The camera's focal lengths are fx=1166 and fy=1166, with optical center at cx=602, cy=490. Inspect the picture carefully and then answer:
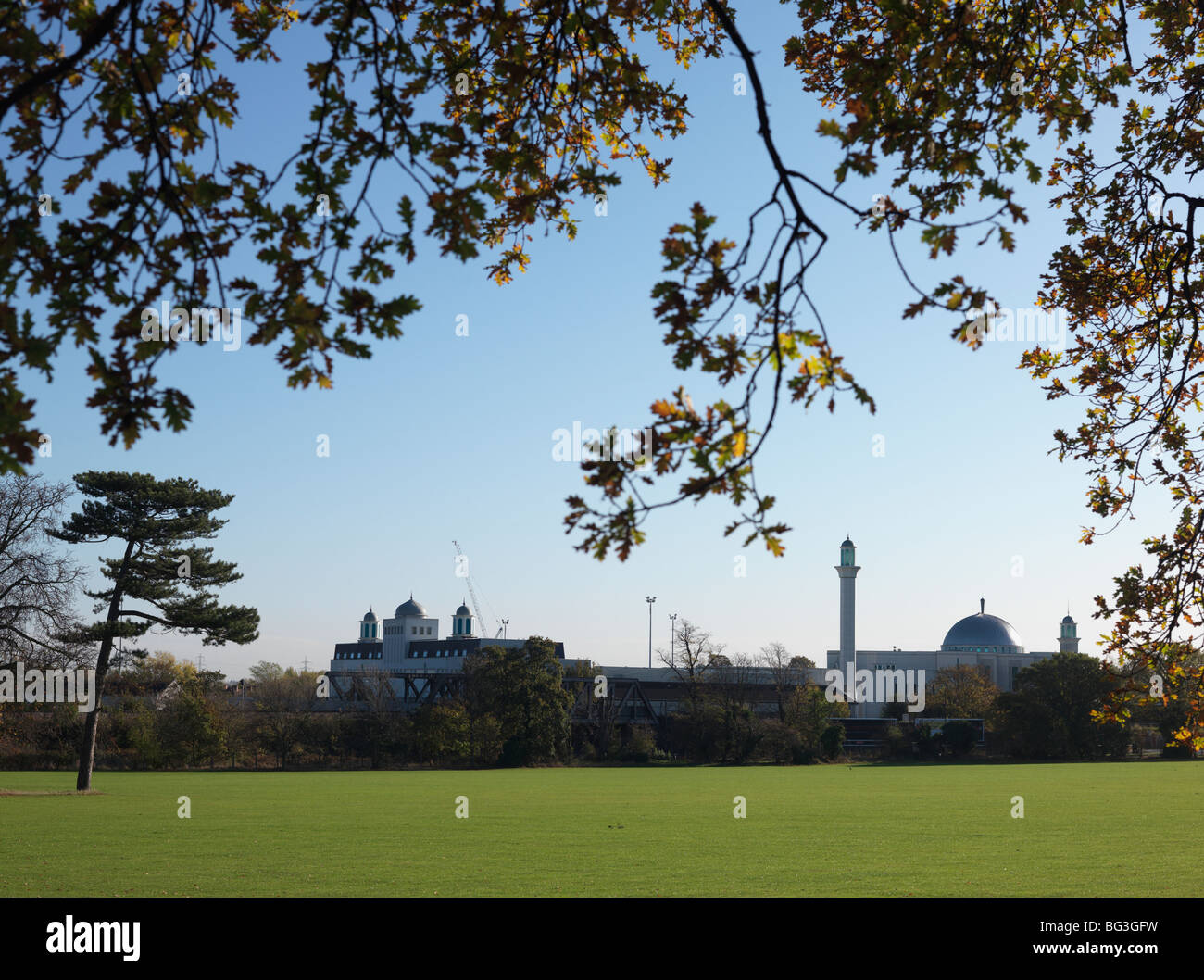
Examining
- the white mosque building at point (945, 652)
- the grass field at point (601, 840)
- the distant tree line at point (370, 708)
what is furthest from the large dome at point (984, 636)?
the grass field at point (601, 840)

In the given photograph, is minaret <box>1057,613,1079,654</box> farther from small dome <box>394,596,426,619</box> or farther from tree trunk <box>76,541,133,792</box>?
tree trunk <box>76,541,133,792</box>

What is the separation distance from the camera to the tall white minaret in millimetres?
118625

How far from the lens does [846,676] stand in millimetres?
110375

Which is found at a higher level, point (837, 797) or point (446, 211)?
point (446, 211)

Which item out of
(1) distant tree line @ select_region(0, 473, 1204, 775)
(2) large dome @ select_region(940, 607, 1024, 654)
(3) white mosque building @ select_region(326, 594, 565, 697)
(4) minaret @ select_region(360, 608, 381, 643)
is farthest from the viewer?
(4) minaret @ select_region(360, 608, 381, 643)

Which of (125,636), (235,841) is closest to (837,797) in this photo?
(235,841)

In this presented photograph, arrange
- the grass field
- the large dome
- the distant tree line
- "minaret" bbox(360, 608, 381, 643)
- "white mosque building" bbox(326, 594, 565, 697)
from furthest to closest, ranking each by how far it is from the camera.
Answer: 1. "minaret" bbox(360, 608, 381, 643)
2. the large dome
3. "white mosque building" bbox(326, 594, 565, 697)
4. the distant tree line
5. the grass field

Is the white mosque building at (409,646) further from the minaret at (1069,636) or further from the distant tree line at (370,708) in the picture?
the minaret at (1069,636)

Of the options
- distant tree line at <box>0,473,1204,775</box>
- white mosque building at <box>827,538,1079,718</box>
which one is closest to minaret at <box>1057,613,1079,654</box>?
white mosque building at <box>827,538,1079,718</box>

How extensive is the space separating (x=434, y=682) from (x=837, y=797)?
37.2 metres

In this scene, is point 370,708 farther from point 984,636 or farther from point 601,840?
point 984,636

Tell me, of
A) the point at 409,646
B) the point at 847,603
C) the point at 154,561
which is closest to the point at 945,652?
the point at 847,603

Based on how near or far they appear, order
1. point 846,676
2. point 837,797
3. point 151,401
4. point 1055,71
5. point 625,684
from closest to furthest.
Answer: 1. point 151,401
2. point 1055,71
3. point 837,797
4. point 625,684
5. point 846,676
